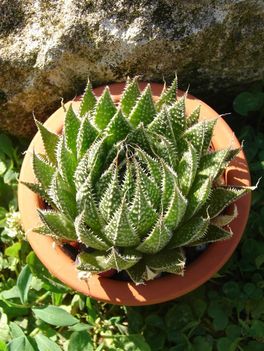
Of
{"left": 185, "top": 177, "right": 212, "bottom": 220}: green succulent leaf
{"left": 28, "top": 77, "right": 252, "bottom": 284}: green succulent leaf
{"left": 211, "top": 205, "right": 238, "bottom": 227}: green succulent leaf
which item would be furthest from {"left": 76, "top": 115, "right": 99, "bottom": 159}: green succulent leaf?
{"left": 211, "top": 205, "right": 238, "bottom": 227}: green succulent leaf

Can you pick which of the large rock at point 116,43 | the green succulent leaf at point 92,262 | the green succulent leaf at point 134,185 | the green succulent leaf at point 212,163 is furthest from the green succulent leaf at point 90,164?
the large rock at point 116,43

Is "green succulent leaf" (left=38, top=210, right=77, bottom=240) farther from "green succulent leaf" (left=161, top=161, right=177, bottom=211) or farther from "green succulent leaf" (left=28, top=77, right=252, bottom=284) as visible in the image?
"green succulent leaf" (left=161, top=161, right=177, bottom=211)

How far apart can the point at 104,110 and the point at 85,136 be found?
0.36 ft

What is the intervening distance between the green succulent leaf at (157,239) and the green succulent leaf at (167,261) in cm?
3

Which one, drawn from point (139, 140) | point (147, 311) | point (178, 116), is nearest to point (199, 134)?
point (178, 116)

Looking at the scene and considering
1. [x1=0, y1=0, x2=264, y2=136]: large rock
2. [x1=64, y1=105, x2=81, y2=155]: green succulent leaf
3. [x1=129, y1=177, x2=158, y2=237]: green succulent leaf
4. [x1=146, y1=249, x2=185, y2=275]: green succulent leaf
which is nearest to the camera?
[x1=129, y1=177, x2=158, y2=237]: green succulent leaf

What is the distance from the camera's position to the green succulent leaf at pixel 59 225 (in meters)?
1.72

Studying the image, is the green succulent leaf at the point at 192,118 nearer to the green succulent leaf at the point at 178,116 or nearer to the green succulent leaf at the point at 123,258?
the green succulent leaf at the point at 178,116

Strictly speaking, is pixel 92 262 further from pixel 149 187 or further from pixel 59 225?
pixel 149 187

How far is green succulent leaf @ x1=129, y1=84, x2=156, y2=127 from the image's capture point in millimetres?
1734

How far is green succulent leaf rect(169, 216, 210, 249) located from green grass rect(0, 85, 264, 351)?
0.58 m

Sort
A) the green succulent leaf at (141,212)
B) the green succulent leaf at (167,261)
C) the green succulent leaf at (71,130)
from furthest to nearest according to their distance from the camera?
the green succulent leaf at (71,130) < the green succulent leaf at (167,261) < the green succulent leaf at (141,212)

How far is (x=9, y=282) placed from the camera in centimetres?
234

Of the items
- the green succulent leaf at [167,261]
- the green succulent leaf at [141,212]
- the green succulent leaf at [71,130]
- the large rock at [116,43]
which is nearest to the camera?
the green succulent leaf at [141,212]
